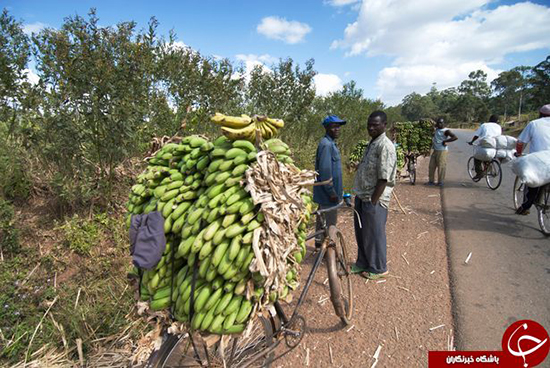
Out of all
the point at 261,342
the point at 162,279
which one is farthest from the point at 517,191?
the point at 162,279

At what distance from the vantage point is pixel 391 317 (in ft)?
10.4

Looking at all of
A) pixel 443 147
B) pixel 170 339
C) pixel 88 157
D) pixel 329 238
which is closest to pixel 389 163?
pixel 329 238

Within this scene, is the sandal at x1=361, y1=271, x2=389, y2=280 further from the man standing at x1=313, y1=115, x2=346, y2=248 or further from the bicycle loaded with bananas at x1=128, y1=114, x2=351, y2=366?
the bicycle loaded with bananas at x1=128, y1=114, x2=351, y2=366

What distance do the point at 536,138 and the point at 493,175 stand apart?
3.27m

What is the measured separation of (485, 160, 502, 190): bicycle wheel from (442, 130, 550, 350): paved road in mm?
1028

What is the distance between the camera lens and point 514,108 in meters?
62.4

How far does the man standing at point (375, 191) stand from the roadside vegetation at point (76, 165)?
2.90 meters

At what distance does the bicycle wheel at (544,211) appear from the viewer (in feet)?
16.2

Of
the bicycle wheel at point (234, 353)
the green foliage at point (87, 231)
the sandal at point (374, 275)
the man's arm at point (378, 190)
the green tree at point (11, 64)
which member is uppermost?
the green tree at point (11, 64)

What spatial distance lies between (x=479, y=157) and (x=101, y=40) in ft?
30.5

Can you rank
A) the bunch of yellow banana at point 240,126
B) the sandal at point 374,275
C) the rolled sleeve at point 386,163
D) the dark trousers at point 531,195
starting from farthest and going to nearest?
the dark trousers at point 531,195 < the sandal at point 374,275 < the rolled sleeve at point 386,163 < the bunch of yellow banana at point 240,126

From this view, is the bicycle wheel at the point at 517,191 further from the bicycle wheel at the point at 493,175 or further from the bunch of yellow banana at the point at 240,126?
the bunch of yellow banana at the point at 240,126

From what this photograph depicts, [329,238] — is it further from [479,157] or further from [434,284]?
[479,157]

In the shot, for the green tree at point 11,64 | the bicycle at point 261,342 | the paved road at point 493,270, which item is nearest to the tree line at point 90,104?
the green tree at point 11,64
